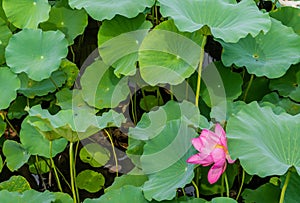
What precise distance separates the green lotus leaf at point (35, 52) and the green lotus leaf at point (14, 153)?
23cm

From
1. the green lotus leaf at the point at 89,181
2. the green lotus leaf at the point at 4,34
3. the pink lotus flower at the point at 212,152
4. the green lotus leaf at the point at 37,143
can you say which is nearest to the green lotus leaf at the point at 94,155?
the green lotus leaf at the point at 89,181

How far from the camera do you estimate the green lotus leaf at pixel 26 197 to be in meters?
1.45

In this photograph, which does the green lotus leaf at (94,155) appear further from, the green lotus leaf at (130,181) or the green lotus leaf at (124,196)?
the green lotus leaf at (124,196)

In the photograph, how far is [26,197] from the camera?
146cm

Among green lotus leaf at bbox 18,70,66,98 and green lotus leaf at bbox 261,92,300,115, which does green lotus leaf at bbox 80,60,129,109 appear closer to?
green lotus leaf at bbox 18,70,66,98

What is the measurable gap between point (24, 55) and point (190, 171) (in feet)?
2.45

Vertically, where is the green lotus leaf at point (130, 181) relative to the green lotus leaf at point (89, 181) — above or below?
above

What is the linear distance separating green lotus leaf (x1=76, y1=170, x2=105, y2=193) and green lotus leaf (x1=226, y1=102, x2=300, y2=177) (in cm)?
65

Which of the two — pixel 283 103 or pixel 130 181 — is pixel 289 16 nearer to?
pixel 283 103

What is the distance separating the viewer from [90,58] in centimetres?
215

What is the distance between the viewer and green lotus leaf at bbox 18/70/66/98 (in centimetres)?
→ 187

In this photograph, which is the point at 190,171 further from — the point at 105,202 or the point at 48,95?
the point at 48,95

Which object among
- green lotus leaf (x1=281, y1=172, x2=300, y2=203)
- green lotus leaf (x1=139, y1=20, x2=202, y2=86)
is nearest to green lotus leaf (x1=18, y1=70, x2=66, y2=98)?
green lotus leaf (x1=139, y1=20, x2=202, y2=86)

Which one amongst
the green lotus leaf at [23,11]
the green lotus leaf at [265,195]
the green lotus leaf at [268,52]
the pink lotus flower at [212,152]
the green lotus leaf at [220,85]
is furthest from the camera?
the green lotus leaf at [23,11]
